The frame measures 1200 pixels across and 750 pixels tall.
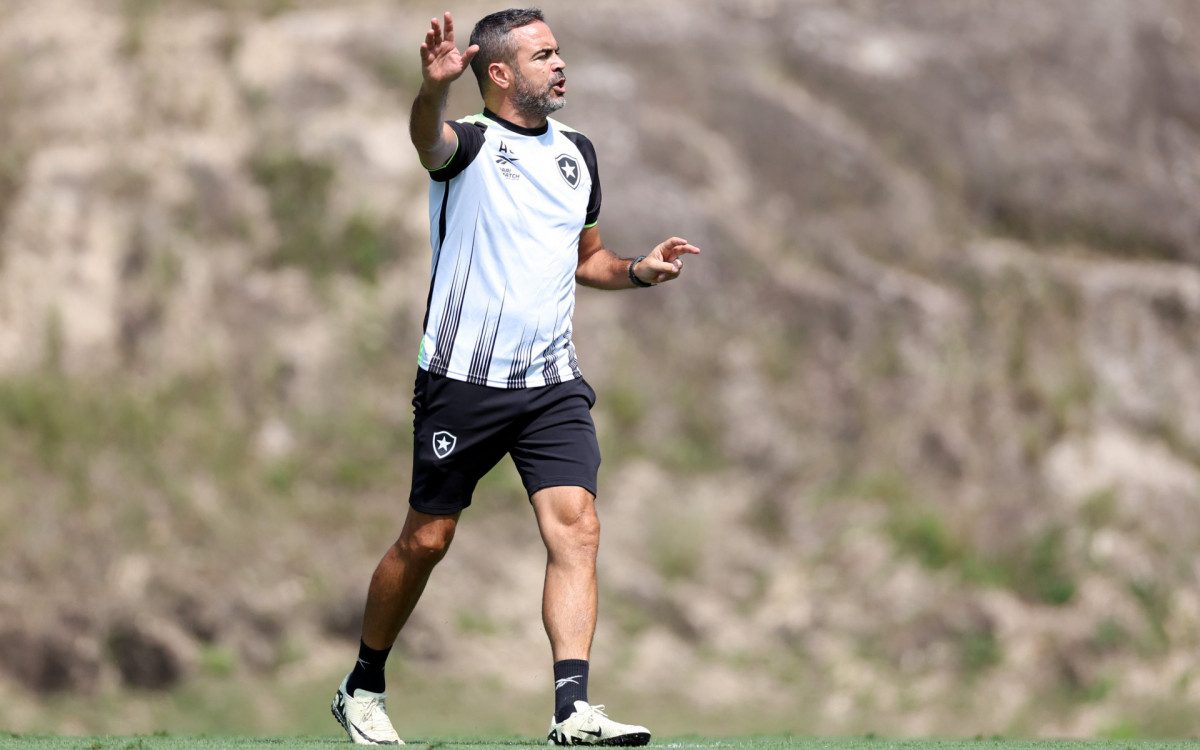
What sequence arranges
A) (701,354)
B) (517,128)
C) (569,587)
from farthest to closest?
(701,354) → (517,128) → (569,587)

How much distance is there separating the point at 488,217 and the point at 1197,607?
30.8 feet

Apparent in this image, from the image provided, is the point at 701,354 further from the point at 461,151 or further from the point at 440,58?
the point at 440,58

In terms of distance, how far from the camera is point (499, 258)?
5.25 meters

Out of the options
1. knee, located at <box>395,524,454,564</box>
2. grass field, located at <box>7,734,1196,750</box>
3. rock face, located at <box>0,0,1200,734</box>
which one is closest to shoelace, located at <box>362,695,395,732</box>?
grass field, located at <box>7,734,1196,750</box>

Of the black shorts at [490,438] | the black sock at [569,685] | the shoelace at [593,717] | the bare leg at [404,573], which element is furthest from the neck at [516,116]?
the shoelace at [593,717]

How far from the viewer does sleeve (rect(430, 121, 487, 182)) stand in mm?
5129

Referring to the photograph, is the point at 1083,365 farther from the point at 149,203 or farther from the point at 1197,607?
the point at 149,203

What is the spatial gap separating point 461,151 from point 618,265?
91 cm

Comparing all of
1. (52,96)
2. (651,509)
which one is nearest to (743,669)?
(651,509)

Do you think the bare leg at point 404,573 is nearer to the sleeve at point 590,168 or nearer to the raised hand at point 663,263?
the raised hand at point 663,263

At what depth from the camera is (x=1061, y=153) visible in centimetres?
1502

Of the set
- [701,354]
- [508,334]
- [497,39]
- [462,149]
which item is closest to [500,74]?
[497,39]

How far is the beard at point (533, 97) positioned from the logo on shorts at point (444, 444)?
131 cm

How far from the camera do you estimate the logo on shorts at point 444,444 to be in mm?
5270
